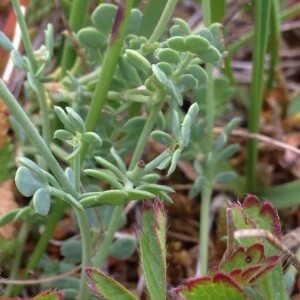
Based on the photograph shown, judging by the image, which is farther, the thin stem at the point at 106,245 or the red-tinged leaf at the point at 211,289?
the thin stem at the point at 106,245

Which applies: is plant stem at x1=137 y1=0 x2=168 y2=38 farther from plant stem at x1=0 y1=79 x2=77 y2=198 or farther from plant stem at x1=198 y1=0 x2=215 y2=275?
plant stem at x1=0 y1=79 x2=77 y2=198

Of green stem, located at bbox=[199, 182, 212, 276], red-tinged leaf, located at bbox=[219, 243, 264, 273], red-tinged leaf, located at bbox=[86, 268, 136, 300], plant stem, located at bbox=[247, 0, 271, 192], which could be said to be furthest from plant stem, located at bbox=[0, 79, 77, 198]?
plant stem, located at bbox=[247, 0, 271, 192]

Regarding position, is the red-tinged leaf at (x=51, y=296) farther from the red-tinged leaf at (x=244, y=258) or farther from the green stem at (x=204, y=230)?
the green stem at (x=204, y=230)

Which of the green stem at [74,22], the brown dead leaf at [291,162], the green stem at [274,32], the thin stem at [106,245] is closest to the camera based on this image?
the thin stem at [106,245]

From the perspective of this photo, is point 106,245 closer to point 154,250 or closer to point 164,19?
point 154,250

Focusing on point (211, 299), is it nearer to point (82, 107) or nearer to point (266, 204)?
point (266, 204)

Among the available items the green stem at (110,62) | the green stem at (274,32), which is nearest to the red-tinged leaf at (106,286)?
the green stem at (110,62)

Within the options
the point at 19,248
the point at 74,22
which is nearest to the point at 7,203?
the point at 19,248
